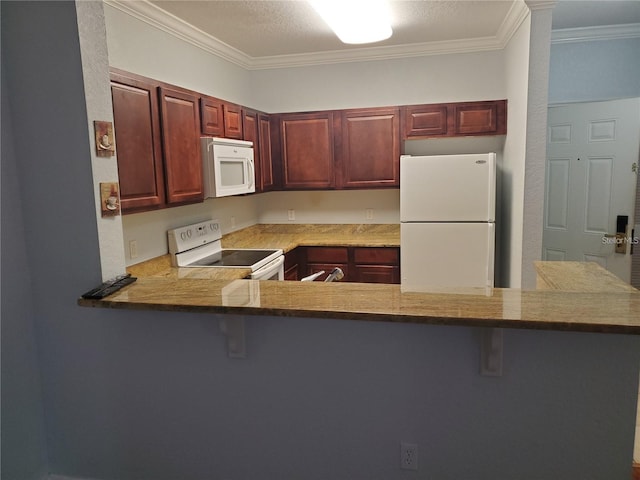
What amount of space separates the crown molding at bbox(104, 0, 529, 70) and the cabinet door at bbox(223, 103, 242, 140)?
58 centimetres

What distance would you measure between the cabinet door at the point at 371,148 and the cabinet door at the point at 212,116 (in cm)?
125

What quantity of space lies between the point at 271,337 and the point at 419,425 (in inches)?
22.5

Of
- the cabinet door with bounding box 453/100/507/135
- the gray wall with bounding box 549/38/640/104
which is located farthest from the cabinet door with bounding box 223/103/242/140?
the gray wall with bounding box 549/38/640/104

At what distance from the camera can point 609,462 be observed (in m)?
1.37

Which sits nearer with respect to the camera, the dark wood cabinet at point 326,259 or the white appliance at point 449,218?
the white appliance at point 449,218

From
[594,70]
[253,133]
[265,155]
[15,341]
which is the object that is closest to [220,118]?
[253,133]

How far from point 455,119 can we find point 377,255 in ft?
4.45

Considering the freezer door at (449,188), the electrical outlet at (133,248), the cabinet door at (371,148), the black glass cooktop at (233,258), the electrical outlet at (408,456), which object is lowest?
the electrical outlet at (408,456)

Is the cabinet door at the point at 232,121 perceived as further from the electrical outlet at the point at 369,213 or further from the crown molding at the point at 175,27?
the electrical outlet at the point at 369,213

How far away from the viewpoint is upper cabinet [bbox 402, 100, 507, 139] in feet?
12.5

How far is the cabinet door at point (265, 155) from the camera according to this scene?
3.89 metres

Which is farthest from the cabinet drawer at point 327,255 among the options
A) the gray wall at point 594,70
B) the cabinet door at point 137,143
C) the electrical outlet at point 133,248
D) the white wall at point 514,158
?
the gray wall at point 594,70

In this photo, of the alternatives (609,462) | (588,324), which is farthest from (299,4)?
(609,462)

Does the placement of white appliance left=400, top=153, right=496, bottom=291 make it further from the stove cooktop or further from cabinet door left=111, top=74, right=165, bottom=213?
cabinet door left=111, top=74, right=165, bottom=213
